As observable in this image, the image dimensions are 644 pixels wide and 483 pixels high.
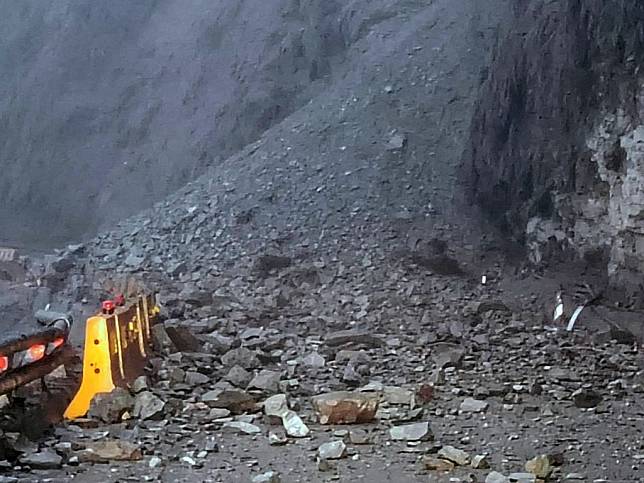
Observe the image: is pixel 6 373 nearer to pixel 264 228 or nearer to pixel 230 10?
pixel 264 228

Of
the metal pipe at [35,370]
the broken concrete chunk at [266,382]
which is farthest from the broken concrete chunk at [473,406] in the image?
the metal pipe at [35,370]

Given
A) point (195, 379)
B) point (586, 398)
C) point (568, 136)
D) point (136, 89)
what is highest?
point (136, 89)

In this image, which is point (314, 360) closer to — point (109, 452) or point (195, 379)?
point (195, 379)

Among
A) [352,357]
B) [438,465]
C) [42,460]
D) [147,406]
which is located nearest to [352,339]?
[352,357]

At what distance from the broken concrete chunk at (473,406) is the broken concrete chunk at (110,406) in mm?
1523

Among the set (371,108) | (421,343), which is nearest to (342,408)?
(421,343)

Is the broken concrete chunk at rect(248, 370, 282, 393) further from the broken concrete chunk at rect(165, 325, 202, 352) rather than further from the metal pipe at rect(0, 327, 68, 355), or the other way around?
the metal pipe at rect(0, 327, 68, 355)

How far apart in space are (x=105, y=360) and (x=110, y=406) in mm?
244

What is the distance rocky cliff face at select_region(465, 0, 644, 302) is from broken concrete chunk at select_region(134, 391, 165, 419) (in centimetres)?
447

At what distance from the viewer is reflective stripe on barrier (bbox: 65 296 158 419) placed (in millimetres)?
3768

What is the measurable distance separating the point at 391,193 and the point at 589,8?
97.8 inches

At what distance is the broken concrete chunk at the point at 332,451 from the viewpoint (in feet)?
10.7

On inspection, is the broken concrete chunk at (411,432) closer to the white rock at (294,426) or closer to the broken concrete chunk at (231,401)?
the white rock at (294,426)

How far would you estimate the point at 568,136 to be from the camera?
8.13m
